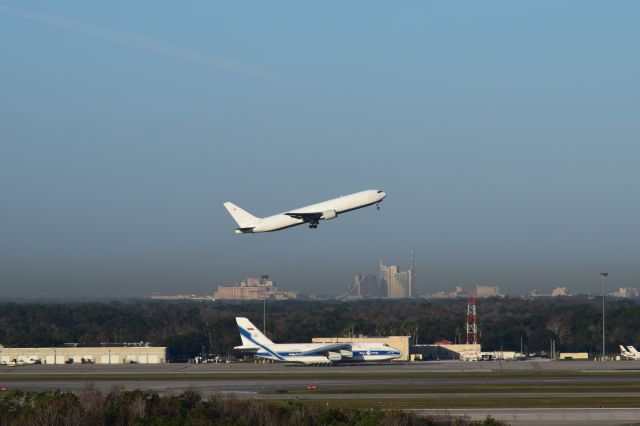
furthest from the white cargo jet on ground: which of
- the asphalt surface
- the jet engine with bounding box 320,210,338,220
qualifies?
the asphalt surface

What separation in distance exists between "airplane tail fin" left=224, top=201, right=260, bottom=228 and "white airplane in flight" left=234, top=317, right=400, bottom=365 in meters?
29.3

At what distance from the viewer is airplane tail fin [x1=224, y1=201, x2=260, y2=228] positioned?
12794 centimetres

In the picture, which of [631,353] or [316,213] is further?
[631,353]

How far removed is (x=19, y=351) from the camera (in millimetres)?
175250

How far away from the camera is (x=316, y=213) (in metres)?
123

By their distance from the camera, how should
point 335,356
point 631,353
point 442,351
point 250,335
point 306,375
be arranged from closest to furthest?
point 306,375, point 250,335, point 631,353, point 335,356, point 442,351

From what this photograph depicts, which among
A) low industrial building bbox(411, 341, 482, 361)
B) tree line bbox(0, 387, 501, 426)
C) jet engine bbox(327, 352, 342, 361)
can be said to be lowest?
low industrial building bbox(411, 341, 482, 361)

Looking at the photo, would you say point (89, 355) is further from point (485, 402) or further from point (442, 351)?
point (485, 402)

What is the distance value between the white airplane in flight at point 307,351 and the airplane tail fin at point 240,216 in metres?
29.3

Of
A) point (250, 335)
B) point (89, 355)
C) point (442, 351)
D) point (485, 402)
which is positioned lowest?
point (442, 351)

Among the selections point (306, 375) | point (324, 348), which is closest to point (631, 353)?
point (324, 348)

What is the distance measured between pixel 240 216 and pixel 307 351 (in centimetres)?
3494

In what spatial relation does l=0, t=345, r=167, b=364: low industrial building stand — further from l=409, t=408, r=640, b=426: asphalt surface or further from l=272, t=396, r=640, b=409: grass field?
l=409, t=408, r=640, b=426: asphalt surface

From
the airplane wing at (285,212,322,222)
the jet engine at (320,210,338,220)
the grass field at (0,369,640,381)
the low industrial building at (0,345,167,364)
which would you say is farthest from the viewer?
the low industrial building at (0,345,167,364)
